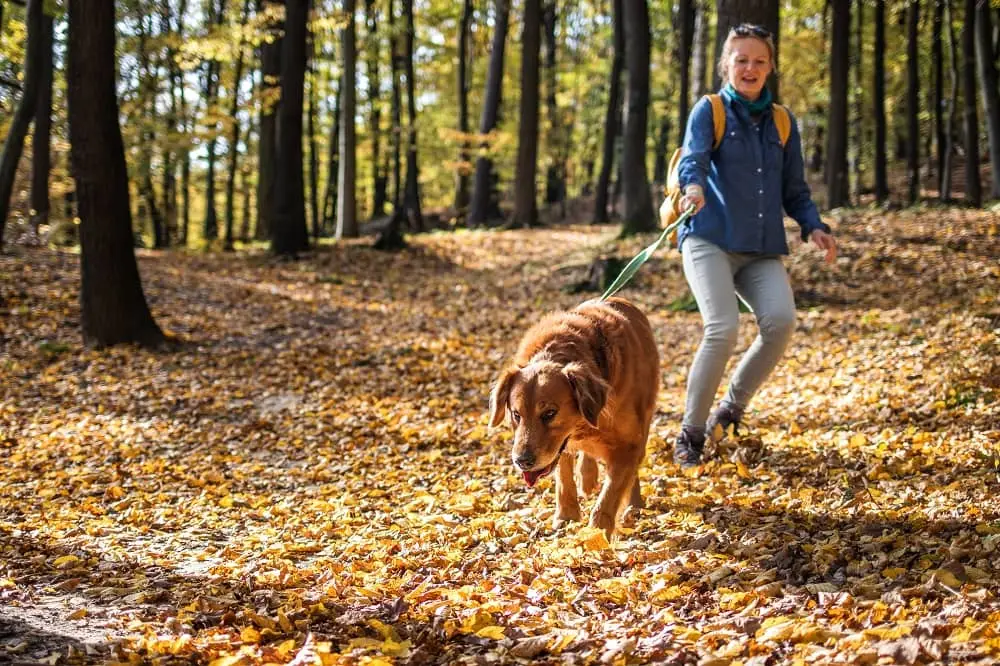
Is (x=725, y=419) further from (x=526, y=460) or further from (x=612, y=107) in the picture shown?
(x=612, y=107)

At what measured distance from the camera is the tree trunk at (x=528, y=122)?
22734mm

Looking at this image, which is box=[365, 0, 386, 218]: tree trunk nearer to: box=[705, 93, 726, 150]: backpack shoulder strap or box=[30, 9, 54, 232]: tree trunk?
box=[30, 9, 54, 232]: tree trunk

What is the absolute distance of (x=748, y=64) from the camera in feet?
17.8

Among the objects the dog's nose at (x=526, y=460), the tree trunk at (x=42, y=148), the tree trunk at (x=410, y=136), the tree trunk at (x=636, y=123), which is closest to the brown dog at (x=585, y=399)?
the dog's nose at (x=526, y=460)

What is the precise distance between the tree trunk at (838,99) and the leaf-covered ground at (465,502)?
724 centimetres

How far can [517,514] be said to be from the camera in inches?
210

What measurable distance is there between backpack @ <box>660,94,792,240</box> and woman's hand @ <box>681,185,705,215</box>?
17 centimetres

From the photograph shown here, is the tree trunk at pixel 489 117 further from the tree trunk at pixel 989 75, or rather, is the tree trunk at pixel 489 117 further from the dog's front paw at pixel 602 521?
the dog's front paw at pixel 602 521

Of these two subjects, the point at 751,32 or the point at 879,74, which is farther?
the point at 879,74

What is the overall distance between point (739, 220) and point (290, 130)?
45.8 feet

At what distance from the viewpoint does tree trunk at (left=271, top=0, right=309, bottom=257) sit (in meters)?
17.4

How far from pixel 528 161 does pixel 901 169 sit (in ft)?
60.6

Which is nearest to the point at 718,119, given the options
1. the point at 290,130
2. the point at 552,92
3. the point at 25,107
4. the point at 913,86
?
the point at 290,130

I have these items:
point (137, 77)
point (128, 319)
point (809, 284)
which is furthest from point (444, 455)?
point (137, 77)
